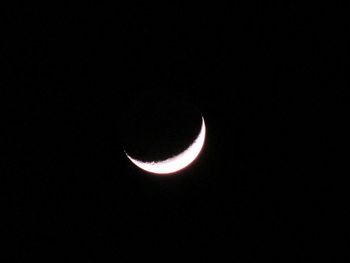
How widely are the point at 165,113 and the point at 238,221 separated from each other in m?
1.47

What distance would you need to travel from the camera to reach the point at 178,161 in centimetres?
308

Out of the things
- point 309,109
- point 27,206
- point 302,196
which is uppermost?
point 309,109

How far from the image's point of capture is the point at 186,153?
3064 millimetres

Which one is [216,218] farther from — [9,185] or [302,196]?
[9,185]

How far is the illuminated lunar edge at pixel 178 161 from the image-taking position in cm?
306

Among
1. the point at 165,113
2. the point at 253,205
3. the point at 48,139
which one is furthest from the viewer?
the point at 253,205

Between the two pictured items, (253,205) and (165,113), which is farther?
(253,205)

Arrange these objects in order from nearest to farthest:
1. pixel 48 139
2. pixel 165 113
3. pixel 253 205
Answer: pixel 165 113 → pixel 48 139 → pixel 253 205

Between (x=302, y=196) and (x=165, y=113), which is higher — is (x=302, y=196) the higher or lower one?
the lower one

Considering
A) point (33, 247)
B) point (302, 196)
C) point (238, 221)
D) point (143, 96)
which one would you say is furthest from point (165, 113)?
point (33, 247)

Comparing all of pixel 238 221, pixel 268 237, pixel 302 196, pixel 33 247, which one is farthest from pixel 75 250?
pixel 302 196

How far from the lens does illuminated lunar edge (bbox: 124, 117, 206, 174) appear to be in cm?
306

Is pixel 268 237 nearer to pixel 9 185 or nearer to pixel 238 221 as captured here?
pixel 238 221

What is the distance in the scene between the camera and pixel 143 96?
9.90ft
